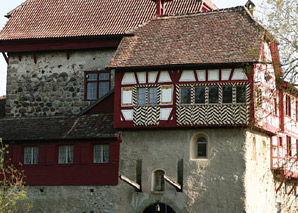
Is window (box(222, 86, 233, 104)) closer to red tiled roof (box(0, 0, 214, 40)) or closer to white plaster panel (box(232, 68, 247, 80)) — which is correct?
white plaster panel (box(232, 68, 247, 80))

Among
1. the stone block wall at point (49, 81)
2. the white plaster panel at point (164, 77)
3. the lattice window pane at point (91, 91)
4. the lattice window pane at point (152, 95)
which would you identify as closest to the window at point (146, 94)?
the lattice window pane at point (152, 95)

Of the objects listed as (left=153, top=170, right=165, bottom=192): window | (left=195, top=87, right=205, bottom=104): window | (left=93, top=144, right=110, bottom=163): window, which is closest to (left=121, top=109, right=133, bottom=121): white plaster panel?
(left=93, top=144, right=110, bottom=163): window

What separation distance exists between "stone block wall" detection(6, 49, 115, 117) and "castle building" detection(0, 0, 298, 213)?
5 centimetres

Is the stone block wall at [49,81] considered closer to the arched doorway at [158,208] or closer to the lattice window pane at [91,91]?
the lattice window pane at [91,91]

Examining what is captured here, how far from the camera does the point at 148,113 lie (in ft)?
101

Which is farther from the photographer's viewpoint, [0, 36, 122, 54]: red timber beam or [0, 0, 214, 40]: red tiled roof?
[0, 0, 214, 40]: red tiled roof

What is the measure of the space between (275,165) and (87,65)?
9.45 meters

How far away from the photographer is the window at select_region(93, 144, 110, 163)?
31.9m

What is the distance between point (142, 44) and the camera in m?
32.6

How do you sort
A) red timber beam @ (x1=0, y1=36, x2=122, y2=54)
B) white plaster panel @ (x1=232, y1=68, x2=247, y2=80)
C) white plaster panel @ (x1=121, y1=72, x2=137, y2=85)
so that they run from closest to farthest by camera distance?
white plaster panel @ (x1=232, y1=68, x2=247, y2=80)
white plaster panel @ (x1=121, y1=72, x2=137, y2=85)
red timber beam @ (x1=0, y1=36, x2=122, y2=54)

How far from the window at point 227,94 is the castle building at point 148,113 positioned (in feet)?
0.13

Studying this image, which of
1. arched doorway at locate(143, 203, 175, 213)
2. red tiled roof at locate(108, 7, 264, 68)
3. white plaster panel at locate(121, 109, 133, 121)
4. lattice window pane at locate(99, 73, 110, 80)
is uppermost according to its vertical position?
red tiled roof at locate(108, 7, 264, 68)

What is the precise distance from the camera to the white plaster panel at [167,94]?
30727mm

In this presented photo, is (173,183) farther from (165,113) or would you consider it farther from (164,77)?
(164,77)
